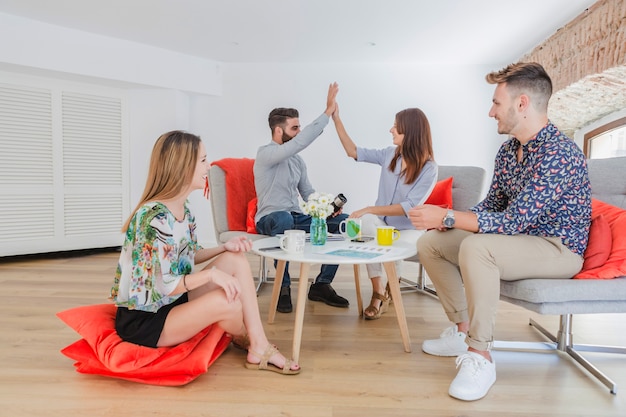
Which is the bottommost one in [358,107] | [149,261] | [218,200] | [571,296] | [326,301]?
[326,301]

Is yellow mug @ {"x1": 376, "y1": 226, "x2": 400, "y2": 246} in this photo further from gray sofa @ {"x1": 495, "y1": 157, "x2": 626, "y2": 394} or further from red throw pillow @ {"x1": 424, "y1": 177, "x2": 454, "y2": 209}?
red throw pillow @ {"x1": 424, "y1": 177, "x2": 454, "y2": 209}

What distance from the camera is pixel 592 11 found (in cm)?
304

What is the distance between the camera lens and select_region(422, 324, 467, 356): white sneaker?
1862mm

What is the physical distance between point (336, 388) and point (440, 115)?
3798mm

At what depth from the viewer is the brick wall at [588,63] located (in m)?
2.75

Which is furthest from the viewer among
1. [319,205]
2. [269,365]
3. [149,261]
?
[319,205]

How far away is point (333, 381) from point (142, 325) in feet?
2.42

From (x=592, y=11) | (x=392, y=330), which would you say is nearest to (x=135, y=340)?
(x=392, y=330)

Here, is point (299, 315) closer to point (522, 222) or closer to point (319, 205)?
point (319, 205)

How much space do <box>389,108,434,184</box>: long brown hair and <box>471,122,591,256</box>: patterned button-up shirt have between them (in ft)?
2.56

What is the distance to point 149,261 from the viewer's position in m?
1.45

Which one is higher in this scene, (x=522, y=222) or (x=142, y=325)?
(x=522, y=222)

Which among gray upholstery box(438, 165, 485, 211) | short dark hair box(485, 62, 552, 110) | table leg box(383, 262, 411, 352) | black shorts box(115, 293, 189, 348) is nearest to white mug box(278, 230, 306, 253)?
table leg box(383, 262, 411, 352)

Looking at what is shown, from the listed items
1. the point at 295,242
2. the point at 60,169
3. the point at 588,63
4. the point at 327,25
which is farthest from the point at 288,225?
the point at 60,169
